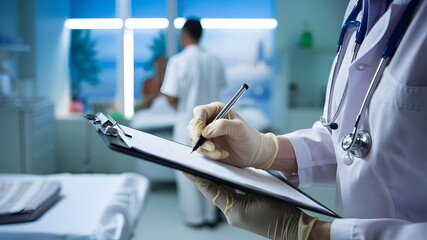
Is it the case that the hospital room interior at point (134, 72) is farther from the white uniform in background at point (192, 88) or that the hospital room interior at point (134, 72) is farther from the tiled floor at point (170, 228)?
the white uniform in background at point (192, 88)

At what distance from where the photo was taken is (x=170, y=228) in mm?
2863

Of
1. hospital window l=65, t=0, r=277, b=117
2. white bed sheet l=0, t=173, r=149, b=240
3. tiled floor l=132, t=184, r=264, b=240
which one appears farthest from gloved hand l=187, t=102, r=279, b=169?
hospital window l=65, t=0, r=277, b=117

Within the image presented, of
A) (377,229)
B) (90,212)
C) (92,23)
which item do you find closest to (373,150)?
(377,229)

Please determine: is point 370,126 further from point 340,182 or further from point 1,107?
point 1,107

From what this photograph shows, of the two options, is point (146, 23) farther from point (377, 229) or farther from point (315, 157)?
point (377, 229)

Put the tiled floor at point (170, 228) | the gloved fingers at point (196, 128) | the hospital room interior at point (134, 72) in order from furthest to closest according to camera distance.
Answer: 1. the hospital room interior at point (134, 72)
2. the tiled floor at point (170, 228)
3. the gloved fingers at point (196, 128)

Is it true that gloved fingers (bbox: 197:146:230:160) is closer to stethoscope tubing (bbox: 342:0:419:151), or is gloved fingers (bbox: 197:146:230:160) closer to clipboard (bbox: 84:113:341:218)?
clipboard (bbox: 84:113:341:218)

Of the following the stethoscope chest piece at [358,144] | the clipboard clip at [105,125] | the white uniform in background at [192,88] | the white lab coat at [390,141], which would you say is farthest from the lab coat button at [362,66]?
the white uniform in background at [192,88]

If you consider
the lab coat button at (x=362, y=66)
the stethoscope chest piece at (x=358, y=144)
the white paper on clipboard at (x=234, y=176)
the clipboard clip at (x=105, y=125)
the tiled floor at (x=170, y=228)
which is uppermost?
the lab coat button at (x=362, y=66)

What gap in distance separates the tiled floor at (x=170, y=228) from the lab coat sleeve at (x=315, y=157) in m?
1.54

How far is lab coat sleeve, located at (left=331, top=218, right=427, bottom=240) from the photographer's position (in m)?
0.64

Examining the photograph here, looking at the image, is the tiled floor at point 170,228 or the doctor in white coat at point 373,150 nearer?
the doctor in white coat at point 373,150

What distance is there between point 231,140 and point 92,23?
3.83 m

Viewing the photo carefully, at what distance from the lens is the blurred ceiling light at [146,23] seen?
431cm
